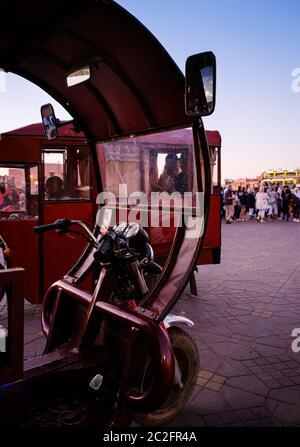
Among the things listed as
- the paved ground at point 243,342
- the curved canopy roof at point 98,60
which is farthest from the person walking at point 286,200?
the curved canopy roof at point 98,60

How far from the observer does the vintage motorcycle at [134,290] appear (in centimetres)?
254

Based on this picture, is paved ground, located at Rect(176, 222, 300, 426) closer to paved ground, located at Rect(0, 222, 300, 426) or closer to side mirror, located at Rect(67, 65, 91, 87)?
paved ground, located at Rect(0, 222, 300, 426)

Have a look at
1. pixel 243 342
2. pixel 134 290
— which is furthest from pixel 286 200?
pixel 134 290

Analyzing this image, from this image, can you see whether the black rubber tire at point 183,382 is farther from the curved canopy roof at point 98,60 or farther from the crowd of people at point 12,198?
the crowd of people at point 12,198

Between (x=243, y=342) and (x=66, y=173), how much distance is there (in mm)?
3264

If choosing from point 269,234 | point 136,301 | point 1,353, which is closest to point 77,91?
point 136,301

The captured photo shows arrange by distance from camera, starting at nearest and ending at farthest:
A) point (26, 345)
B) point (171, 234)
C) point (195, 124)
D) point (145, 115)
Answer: point (195, 124), point (145, 115), point (26, 345), point (171, 234)

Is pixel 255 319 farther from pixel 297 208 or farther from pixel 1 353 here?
pixel 297 208

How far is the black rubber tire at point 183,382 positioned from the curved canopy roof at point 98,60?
5.30 ft

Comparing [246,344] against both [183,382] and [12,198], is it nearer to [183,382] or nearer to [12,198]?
[183,382]

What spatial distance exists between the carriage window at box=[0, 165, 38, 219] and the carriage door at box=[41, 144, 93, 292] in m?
0.16

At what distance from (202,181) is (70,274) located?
1.46 meters

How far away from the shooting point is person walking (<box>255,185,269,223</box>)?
17986 millimetres
